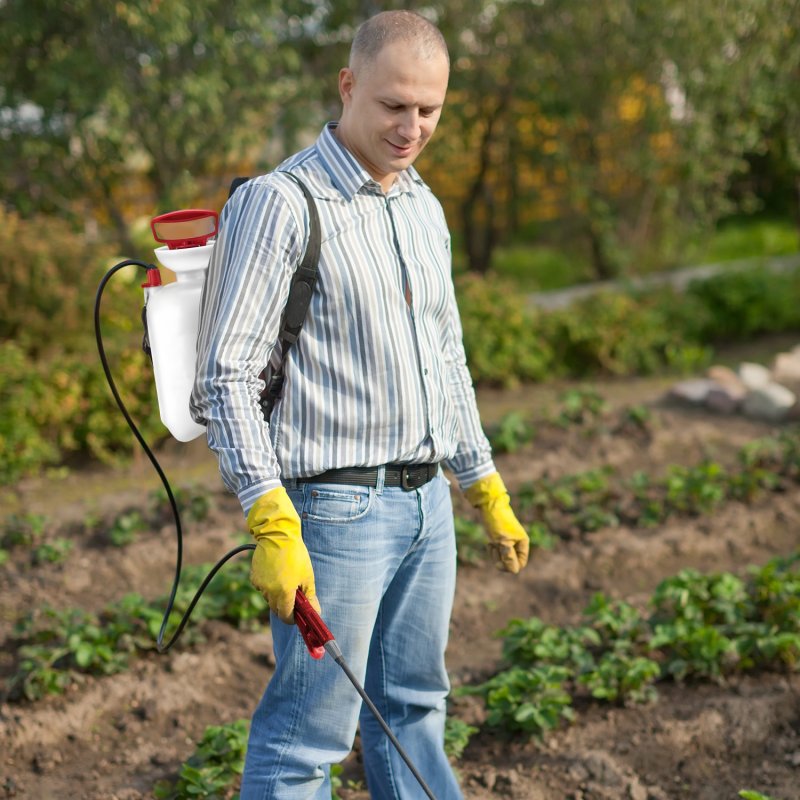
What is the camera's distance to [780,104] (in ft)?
28.4

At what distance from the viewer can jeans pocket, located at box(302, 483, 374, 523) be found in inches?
81.9

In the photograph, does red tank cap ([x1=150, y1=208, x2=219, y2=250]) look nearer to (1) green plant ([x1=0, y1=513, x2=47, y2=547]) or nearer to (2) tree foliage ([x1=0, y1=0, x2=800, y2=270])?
(1) green plant ([x1=0, y1=513, x2=47, y2=547])

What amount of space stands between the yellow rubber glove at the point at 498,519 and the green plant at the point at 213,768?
863 millimetres

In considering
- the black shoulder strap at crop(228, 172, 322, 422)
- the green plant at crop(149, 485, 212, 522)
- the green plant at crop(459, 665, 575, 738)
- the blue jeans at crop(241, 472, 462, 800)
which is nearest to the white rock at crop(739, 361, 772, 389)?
the green plant at crop(149, 485, 212, 522)

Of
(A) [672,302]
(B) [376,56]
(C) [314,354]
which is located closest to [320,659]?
(C) [314,354]

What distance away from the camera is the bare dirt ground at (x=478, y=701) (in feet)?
9.73

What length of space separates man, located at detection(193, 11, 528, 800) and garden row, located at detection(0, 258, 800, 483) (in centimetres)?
368

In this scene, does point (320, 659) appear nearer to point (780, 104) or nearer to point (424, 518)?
point (424, 518)

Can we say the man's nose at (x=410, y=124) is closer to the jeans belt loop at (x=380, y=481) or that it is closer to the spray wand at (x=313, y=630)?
the jeans belt loop at (x=380, y=481)

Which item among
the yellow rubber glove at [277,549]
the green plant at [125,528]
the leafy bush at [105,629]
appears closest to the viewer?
the yellow rubber glove at [277,549]

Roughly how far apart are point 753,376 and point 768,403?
59 cm

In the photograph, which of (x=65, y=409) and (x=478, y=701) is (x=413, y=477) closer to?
(x=478, y=701)

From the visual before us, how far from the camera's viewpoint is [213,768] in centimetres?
281

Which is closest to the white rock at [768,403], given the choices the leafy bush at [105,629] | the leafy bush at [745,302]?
the leafy bush at [745,302]
